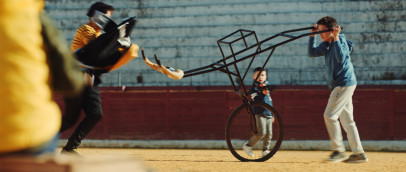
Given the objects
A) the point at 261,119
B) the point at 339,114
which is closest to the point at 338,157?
the point at 339,114

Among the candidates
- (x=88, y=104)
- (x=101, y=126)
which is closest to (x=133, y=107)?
(x=101, y=126)

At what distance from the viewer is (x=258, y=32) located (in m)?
12.0

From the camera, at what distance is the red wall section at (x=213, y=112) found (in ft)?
30.2

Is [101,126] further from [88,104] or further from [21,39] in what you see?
[21,39]

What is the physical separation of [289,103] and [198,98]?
1.42 m

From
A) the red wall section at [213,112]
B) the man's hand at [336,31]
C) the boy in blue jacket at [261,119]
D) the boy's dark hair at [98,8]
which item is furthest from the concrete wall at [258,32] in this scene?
the boy's dark hair at [98,8]

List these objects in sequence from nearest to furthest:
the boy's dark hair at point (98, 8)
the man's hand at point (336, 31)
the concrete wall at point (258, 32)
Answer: the boy's dark hair at point (98, 8) → the man's hand at point (336, 31) → the concrete wall at point (258, 32)

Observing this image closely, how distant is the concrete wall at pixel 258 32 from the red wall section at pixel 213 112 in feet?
5.55

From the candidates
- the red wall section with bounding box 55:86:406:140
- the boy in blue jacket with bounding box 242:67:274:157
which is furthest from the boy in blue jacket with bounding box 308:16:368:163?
the red wall section with bounding box 55:86:406:140

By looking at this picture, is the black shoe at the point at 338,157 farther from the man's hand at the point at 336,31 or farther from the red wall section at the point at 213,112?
the red wall section at the point at 213,112

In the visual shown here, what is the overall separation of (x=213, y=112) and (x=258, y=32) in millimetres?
2916

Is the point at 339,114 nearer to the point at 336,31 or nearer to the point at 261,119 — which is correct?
the point at 336,31

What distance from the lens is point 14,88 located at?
1769mm

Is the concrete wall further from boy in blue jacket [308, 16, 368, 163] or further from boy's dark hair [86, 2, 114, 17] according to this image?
boy's dark hair [86, 2, 114, 17]
